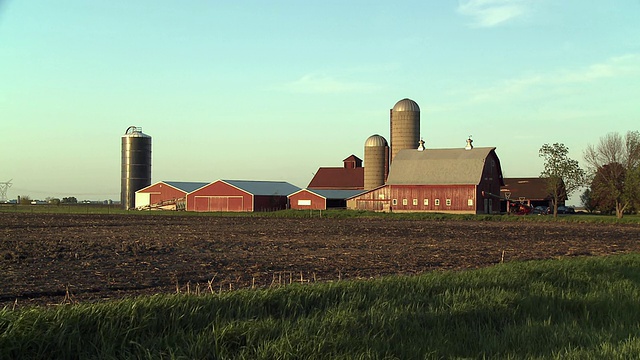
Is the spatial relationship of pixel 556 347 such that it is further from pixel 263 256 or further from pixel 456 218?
pixel 456 218

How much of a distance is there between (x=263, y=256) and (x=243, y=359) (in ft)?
44.8

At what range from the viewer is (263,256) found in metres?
20.8

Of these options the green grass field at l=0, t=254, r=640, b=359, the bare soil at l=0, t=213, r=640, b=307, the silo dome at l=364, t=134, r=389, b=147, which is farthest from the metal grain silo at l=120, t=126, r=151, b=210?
the green grass field at l=0, t=254, r=640, b=359

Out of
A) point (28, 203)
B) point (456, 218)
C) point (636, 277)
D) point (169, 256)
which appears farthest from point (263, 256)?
point (28, 203)

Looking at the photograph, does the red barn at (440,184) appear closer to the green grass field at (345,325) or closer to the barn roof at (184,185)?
the barn roof at (184,185)

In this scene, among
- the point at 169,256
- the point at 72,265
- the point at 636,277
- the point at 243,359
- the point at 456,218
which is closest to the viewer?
the point at 243,359

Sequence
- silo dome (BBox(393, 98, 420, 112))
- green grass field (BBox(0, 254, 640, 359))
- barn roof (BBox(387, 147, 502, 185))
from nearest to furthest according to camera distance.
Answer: green grass field (BBox(0, 254, 640, 359))
barn roof (BBox(387, 147, 502, 185))
silo dome (BBox(393, 98, 420, 112))

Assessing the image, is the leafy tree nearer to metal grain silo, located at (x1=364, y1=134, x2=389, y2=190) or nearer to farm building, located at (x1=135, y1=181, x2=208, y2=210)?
metal grain silo, located at (x1=364, y1=134, x2=389, y2=190)

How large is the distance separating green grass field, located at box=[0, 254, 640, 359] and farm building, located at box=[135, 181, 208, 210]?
68299 mm

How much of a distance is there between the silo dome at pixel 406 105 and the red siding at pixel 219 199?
19813 millimetres

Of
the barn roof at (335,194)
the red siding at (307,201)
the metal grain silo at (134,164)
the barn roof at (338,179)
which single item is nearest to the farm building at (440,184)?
the red siding at (307,201)

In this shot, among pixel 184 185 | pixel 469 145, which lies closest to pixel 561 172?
pixel 469 145

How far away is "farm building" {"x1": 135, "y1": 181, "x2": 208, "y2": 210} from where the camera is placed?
77.8 metres

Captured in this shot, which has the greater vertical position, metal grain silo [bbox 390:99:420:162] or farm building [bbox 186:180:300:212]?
metal grain silo [bbox 390:99:420:162]
